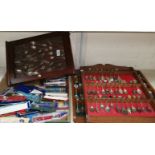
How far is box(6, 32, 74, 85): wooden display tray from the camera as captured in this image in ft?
4.45

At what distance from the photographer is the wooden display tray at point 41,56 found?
136 cm

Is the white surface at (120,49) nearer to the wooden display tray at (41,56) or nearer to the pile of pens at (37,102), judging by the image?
the wooden display tray at (41,56)

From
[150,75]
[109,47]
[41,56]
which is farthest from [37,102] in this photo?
[150,75]

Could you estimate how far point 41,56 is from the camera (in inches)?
54.5

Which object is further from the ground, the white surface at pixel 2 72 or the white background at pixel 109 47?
the white background at pixel 109 47

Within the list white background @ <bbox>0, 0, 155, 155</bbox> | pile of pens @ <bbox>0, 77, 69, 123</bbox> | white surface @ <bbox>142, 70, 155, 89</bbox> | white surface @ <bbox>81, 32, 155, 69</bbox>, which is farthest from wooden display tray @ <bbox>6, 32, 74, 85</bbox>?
white surface @ <bbox>142, 70, 155, 89</bbox>

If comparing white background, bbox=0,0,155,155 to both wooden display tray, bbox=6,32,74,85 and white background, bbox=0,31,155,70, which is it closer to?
wooden display tray, bbox=6,32,74,85
